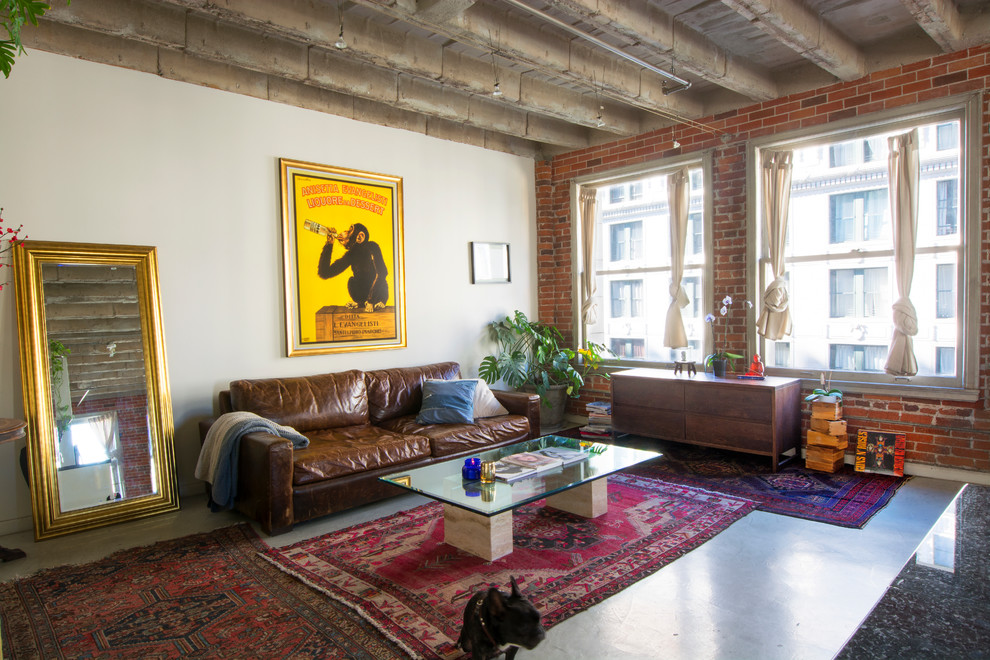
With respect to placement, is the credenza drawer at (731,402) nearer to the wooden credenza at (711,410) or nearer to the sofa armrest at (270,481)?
the wooden credenza at (711,410)

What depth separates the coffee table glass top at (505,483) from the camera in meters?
2.97

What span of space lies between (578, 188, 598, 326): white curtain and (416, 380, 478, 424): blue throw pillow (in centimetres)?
201

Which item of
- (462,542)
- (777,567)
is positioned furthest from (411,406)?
(777,567)

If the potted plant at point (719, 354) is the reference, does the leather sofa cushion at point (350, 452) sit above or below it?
below

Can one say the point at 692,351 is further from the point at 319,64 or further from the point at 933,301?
the point at 319,64

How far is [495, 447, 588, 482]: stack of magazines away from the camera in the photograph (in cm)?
340

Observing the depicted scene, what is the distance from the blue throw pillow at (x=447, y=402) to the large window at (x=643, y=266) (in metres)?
2.10

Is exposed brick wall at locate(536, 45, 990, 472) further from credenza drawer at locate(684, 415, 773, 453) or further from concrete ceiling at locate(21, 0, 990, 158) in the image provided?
credenza drawer at locate(684, 415, 773, 453)

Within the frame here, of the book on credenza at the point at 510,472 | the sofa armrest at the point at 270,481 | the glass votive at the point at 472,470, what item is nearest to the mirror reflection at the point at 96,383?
the sofa armrest at the point at 270,481

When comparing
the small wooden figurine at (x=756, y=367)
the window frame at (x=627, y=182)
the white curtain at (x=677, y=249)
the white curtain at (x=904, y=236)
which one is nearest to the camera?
the white curtain at (x=904, y=236)

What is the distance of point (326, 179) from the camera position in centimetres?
509

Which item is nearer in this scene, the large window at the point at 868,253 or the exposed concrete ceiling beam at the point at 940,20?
the exposed concrete ceiling beam at the point at 940,20

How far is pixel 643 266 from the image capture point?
6.35 m

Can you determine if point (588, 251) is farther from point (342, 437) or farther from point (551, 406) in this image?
point (342, 437)
